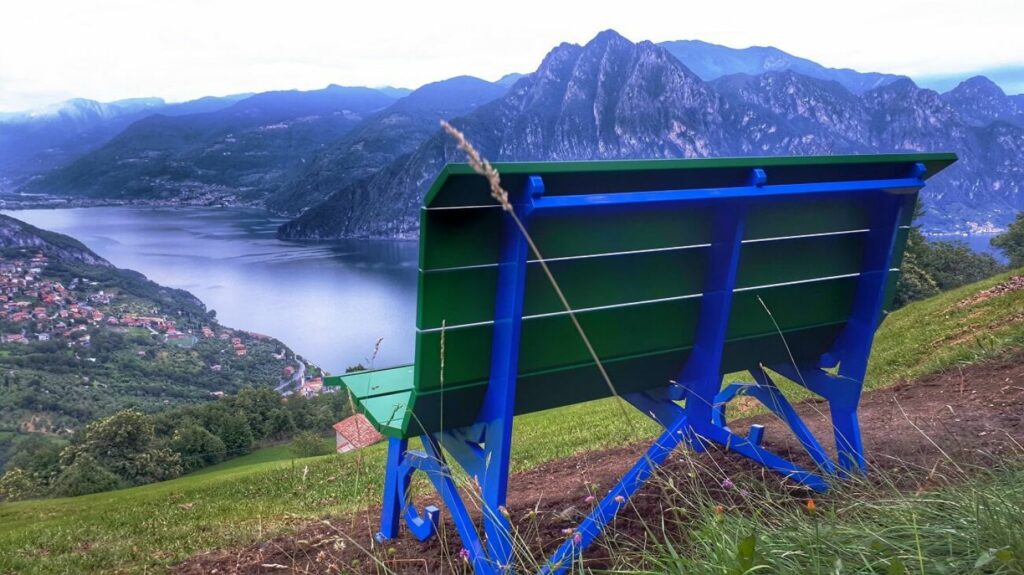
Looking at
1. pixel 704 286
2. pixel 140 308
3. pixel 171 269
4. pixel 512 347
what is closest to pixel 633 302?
pixel 704 286

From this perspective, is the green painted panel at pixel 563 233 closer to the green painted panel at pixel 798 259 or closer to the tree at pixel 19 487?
the green painted panel at pixel 798 259

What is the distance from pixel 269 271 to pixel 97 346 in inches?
1760

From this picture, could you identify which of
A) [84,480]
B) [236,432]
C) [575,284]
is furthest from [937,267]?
[575,284]

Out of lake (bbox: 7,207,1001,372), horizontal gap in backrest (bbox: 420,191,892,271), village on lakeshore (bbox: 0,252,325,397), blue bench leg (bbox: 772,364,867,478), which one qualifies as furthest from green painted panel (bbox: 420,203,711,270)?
village on lakeshore (bbox: 0,252,325,397)

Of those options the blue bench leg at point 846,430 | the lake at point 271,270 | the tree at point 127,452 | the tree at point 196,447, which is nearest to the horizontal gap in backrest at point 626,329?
the blue bench leg at point 846,430

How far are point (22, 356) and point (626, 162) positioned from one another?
110681 millimetres

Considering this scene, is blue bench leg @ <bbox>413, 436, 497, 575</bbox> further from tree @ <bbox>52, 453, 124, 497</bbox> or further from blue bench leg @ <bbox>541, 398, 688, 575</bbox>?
tree @ <bbox>52, 453, 124, 497</bbox>

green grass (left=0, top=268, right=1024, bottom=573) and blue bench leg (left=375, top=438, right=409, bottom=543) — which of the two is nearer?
blue bench leg (left=375, top=438, right=409, bottom=543)

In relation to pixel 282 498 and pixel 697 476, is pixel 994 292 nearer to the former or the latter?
pixel 282 498

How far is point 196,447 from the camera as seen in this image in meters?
38.7

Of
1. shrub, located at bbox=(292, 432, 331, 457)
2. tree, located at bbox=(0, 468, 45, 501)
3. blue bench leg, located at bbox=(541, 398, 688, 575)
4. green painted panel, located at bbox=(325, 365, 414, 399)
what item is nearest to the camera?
blue bench leg, located at bbox=(541, 398, 688, 575)

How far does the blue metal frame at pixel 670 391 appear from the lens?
6.36 ft

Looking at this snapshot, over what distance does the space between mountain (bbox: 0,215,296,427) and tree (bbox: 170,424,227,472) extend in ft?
111

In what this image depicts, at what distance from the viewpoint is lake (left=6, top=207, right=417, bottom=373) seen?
103m
